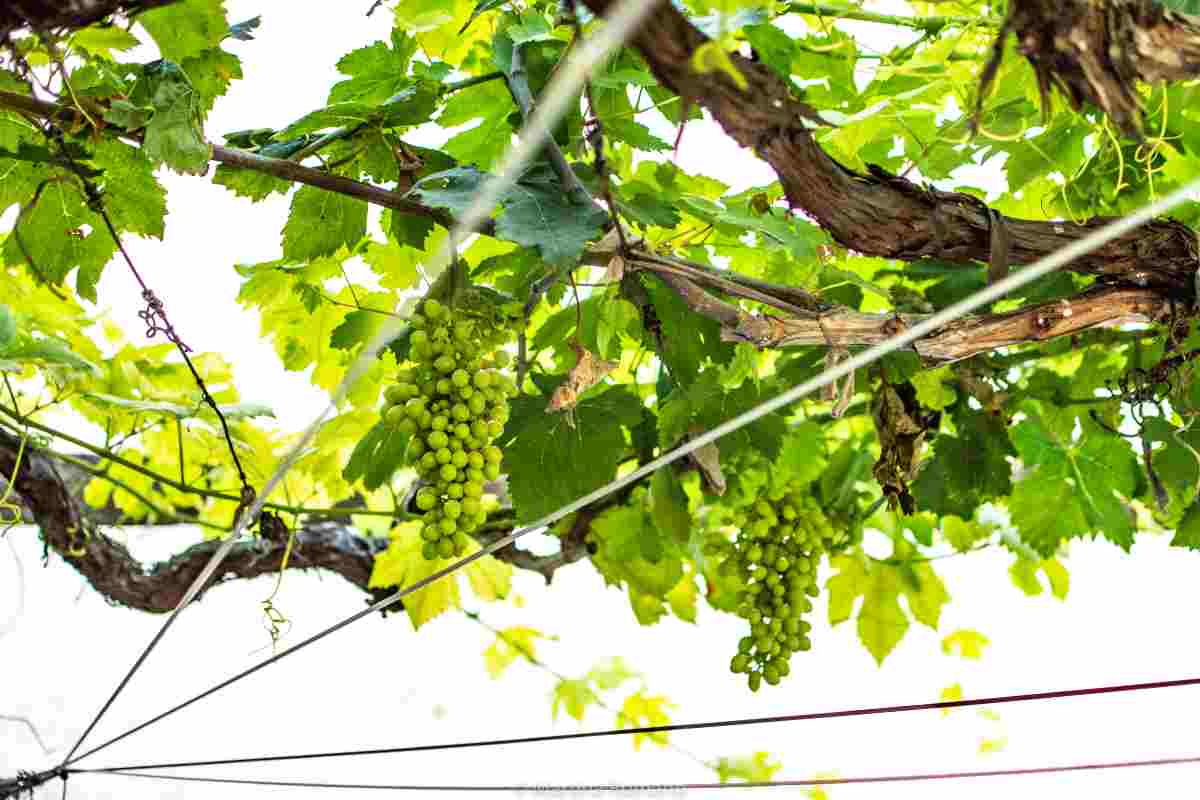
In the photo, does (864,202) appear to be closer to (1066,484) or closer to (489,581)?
(1066,484)

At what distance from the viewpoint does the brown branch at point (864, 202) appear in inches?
18.5

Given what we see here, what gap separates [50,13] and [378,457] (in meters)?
0.65

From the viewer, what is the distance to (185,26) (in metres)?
0.71

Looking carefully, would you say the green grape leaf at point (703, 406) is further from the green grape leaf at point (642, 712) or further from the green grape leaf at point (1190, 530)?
the green grape leaf at point (642, 712)

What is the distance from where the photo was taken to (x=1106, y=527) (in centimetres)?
125

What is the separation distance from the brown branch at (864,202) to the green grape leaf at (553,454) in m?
0.33

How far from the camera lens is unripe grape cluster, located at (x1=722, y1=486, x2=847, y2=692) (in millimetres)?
1133

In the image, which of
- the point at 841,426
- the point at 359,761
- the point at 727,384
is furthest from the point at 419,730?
the point at 727,384

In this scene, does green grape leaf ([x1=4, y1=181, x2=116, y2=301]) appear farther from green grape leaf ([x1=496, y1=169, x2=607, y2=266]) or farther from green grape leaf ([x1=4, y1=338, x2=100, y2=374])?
green grape leaf ([x1=496, y1=169, x2=607, y2=266])

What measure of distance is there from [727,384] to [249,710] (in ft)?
4.50

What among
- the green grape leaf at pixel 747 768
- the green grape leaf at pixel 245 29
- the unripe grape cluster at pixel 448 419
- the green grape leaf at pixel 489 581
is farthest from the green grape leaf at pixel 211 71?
the green grape leaf at pixel 747 768

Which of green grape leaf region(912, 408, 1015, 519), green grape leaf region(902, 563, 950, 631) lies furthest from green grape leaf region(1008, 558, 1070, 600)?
green grape leaf region(912, 408, 1015, 519)

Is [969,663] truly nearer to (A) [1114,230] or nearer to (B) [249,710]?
(B) [249,710]

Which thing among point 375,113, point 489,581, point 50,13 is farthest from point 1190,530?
point 50,13
